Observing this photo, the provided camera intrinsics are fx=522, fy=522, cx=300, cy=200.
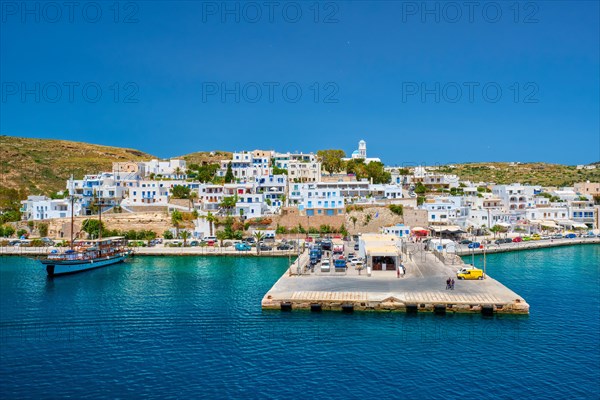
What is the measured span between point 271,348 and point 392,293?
10461 mm

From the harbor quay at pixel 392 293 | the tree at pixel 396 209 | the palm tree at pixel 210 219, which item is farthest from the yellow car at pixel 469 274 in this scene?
the palm tree at pixel 210 219

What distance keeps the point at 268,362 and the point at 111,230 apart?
1944 inches

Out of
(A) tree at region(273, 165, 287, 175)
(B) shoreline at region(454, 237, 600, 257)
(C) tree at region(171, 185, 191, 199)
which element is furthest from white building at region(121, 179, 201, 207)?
(B) shoreline at region(454, 237, 600, 257)

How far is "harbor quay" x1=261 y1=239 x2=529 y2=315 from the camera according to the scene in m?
30.7

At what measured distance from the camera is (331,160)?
9481 centimetres

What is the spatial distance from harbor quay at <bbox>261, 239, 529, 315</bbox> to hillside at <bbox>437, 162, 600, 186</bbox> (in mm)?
101045

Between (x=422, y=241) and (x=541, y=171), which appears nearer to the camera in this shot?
(x=422, y=241)

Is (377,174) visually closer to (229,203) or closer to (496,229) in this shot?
(496,229)

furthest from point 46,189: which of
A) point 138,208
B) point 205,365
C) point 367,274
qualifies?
point 205,365

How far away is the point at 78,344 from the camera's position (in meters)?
25.9

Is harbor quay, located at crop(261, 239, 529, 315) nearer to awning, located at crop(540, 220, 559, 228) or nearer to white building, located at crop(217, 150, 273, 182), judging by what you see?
awning, located at crop(540, 220, 559, 228)

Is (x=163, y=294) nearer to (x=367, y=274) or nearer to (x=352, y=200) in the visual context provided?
(x=367, y=274)

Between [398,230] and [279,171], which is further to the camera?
[279,171]

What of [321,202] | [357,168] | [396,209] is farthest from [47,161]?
[396,209]
